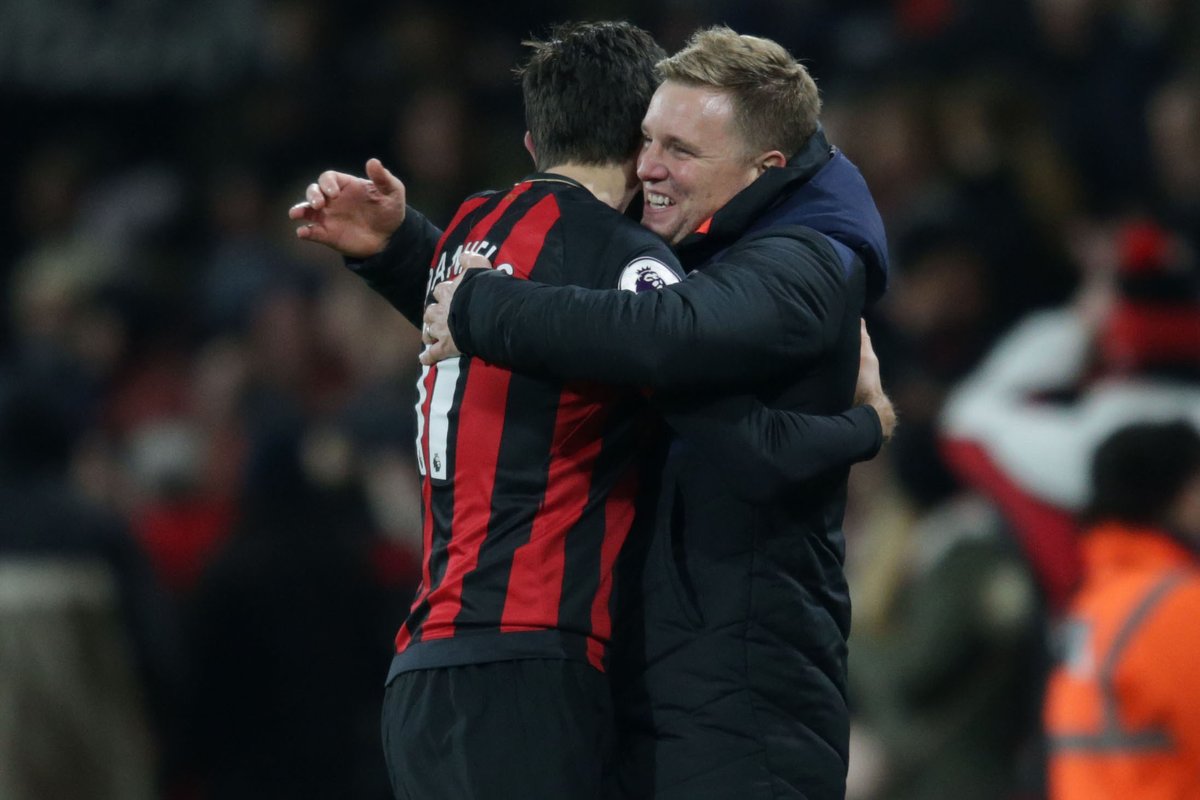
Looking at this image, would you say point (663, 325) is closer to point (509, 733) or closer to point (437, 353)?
point (437, 353)

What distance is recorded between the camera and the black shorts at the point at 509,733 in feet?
10.0

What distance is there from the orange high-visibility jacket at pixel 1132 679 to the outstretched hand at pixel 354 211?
210cm

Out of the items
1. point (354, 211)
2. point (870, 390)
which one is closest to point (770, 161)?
point (870, 390)

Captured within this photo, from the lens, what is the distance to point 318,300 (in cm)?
888

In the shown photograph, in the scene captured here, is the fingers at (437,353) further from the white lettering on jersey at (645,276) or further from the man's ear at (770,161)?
the man's ear at (770,161)

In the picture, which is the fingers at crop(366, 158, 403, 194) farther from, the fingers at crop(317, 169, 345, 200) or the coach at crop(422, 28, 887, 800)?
the coach at crop(422, 28, 887, 800)

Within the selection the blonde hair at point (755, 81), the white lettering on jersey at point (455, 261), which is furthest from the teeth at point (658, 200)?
the white lettering on jersey at point (455, 261)

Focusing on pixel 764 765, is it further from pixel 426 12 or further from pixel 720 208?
pixel 426 12

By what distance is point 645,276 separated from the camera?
10.2ft

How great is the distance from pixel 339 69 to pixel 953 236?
4.03m

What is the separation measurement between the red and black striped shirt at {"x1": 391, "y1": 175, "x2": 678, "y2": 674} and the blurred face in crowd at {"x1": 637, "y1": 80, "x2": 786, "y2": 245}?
0.30 ft

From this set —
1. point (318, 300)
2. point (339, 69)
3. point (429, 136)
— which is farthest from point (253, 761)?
point (339, 69)

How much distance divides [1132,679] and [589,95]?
219cm

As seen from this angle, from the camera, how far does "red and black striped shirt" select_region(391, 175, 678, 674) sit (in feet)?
10.2
